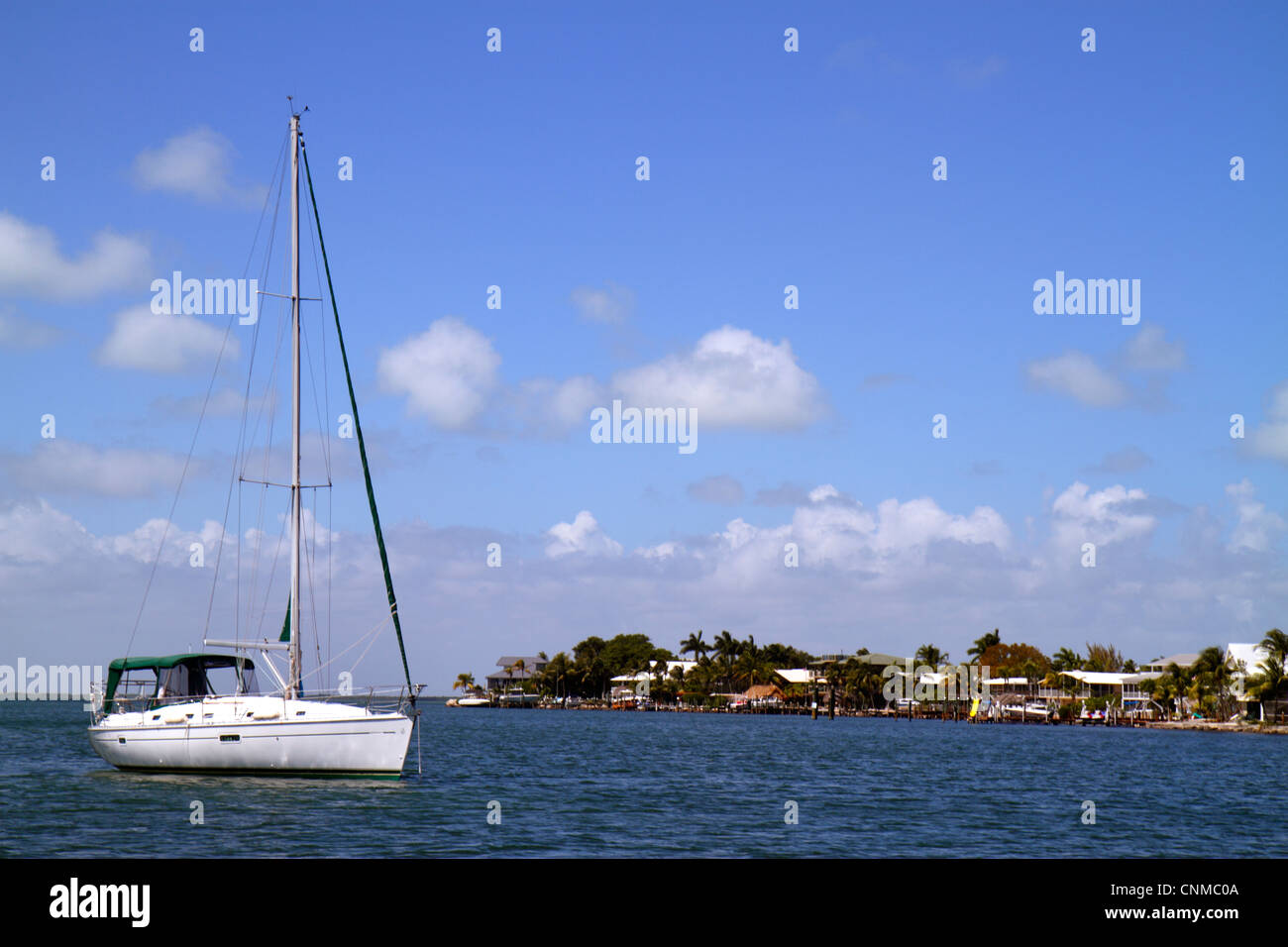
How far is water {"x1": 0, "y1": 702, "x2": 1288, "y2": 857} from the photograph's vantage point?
2817 centimetres

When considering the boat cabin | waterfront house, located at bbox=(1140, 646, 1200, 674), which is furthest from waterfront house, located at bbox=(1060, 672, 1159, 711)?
the boat cabin

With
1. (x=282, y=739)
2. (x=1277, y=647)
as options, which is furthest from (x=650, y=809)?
(x=1277, y=647)

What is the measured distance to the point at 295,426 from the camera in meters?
41.6

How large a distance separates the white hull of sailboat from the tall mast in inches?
53.7

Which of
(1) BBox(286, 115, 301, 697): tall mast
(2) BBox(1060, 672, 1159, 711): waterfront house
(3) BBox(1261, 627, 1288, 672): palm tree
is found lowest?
(2) BBox(1060, 672, 1159, 711): waterfront house

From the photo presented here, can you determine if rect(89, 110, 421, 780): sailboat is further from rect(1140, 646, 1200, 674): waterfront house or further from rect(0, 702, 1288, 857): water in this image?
rect(1140, 646, 1200, 674): waterfront house

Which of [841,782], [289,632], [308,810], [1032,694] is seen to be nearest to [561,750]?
[841,782]

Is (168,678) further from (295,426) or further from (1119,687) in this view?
(1119,687)

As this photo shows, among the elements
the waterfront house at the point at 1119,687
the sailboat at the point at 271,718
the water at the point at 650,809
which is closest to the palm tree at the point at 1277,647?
the waterfront house at the point at 1119,687

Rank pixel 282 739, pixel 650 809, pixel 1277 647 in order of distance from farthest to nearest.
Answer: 1. pixel 1277 647
2. pixel 282 739
3. pixel 650 809

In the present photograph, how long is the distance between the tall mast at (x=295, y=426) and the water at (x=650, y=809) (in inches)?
172

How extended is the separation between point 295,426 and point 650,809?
1822cm
